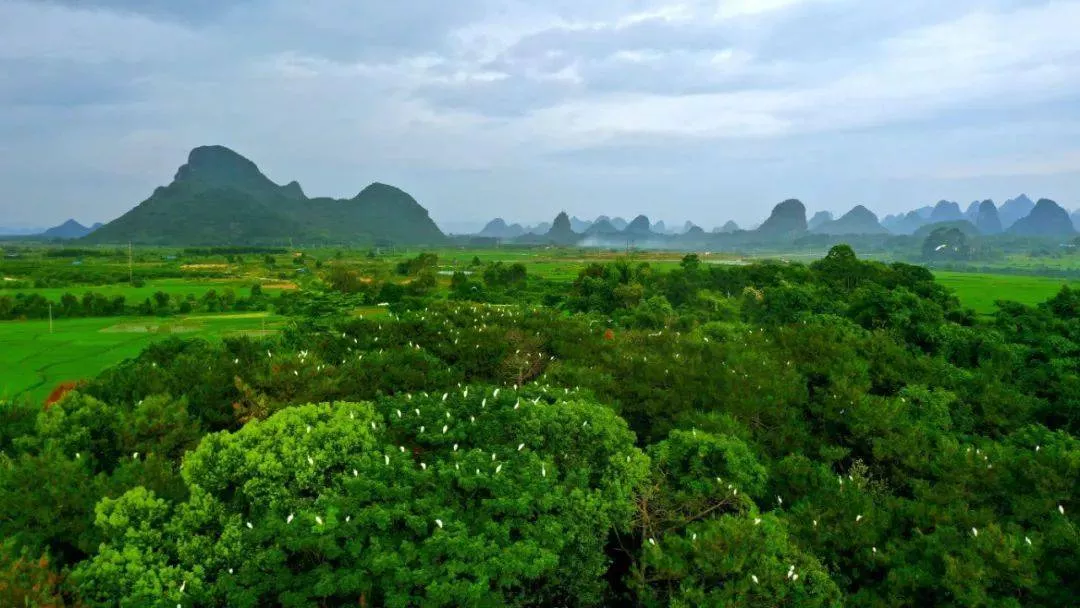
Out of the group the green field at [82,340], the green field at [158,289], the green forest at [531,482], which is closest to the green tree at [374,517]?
the green forest at [531,482]

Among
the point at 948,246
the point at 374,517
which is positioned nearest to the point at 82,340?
the point at 374,517

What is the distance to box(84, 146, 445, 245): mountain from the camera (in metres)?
130

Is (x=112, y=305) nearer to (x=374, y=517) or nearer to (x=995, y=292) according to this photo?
(x=374, y=517)

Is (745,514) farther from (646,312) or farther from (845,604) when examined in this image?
(646,312)

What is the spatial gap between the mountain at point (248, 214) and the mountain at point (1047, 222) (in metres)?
165

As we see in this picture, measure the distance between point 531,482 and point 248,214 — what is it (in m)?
148

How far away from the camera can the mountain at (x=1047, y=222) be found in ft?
574

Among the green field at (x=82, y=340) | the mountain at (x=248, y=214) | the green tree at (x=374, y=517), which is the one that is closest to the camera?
the green tree at (x=374, y=517)

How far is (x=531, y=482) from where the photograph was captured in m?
7.02

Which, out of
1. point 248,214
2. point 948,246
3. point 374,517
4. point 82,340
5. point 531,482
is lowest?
point 82,340

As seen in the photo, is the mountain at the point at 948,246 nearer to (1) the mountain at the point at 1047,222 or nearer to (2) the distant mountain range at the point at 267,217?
(2) the distant mountain range at the point at 267,217

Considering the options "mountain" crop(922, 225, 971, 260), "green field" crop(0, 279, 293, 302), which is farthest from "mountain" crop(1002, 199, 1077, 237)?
"green field" crop(0, 279, 293, 302)

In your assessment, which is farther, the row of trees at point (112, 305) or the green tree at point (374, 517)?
the row of trees at point (112, 305)

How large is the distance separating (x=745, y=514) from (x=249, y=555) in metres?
5.57
